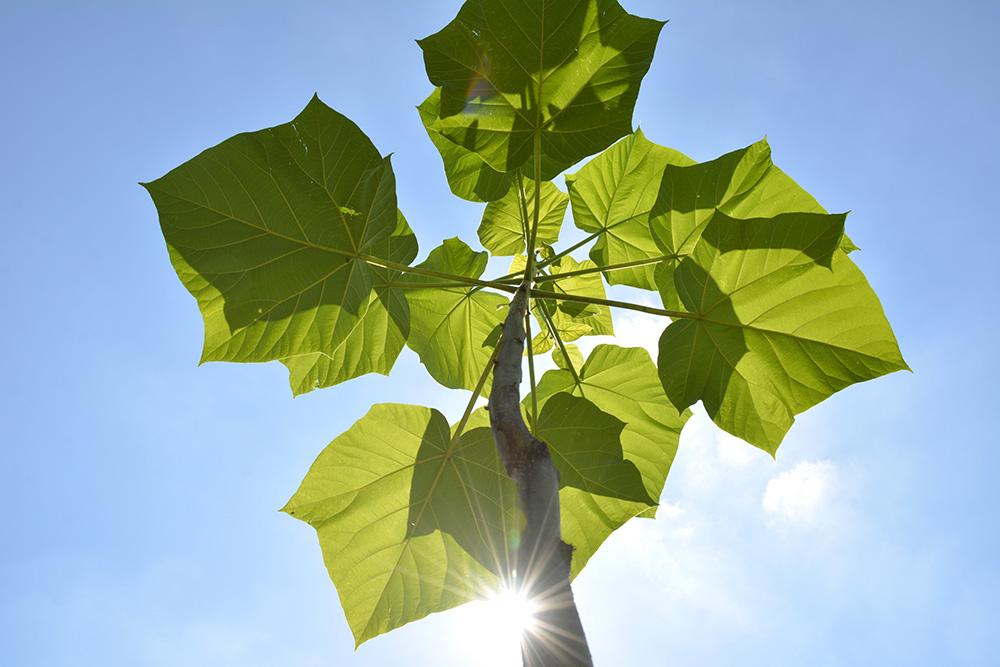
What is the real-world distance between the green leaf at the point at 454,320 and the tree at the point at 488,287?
14cm

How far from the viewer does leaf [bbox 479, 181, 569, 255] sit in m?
2.12

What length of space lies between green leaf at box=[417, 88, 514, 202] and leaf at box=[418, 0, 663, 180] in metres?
0.16

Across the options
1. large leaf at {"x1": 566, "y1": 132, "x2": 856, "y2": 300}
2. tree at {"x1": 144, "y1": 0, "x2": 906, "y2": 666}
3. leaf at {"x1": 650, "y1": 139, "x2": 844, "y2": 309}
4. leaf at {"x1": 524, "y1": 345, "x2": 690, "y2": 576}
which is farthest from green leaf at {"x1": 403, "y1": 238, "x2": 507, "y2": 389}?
leaf at {"x1": 650, "y1": 139, "x2": 844, "y2": 309}

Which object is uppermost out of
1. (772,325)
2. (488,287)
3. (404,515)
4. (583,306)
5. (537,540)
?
(583,306)

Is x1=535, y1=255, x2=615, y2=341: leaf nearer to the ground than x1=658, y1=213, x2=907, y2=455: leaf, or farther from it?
farther from it

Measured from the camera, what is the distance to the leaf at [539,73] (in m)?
1.48

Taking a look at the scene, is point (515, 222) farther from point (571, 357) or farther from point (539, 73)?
point (539, 73)

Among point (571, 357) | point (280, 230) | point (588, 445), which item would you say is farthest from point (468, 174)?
point (588, 445)

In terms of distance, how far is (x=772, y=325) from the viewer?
5.04 ft

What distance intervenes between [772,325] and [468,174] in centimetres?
89

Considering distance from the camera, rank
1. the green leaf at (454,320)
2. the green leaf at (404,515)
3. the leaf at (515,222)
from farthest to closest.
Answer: the leaf at (515,222), the green leaf at (454,320), the green leaf at (404,515)

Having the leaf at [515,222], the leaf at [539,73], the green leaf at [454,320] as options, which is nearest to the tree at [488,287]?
the leaf at [539,73]

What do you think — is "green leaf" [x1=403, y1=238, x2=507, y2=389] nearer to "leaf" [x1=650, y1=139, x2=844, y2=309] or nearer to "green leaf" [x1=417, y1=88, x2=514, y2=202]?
"green leaf" [x1=417, y1=88, x2=514, y2=202]

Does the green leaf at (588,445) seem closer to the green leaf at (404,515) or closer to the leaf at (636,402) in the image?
the green leaf at (404,515)
